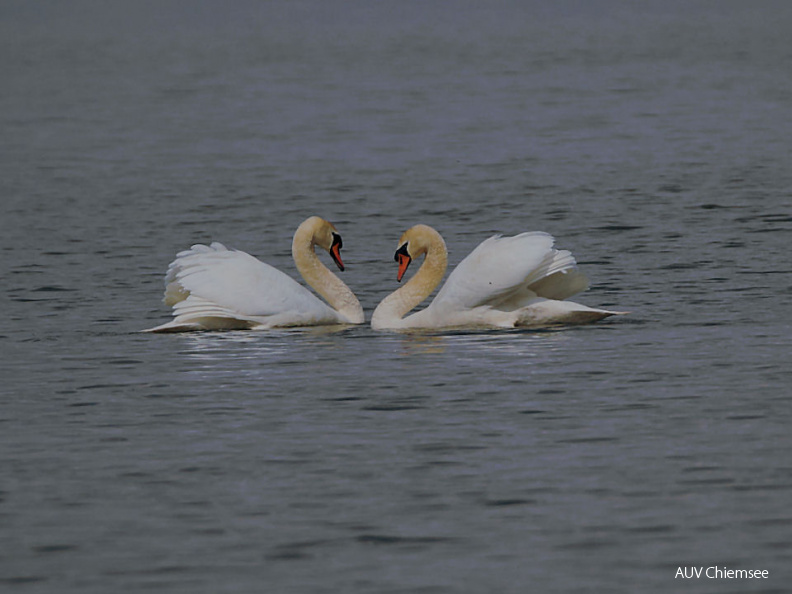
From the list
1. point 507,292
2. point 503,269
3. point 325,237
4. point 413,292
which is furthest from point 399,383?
point 325,237

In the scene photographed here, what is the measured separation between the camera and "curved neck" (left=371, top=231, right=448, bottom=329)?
15.7 metres

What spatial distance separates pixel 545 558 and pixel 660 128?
29192 mm

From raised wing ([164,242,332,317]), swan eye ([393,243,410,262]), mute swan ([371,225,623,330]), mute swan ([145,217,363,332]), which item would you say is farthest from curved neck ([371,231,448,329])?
raised wing ([164,242,332,317])

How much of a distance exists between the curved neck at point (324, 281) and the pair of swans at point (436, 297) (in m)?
0.31

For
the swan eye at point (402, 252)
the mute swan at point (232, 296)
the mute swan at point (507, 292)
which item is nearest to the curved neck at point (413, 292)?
the mute swan at point (507, 292)

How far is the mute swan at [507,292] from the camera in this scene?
14680mm

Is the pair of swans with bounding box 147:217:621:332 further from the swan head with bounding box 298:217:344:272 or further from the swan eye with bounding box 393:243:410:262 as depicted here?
the swan head with bounding box 298:217:344:272

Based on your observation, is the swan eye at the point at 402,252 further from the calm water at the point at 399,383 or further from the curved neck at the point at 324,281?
the calm water at the point at 399,383

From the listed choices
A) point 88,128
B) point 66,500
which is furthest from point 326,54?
point 66,500

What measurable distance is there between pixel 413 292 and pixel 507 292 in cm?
145

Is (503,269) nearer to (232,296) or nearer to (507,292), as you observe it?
(507,292)

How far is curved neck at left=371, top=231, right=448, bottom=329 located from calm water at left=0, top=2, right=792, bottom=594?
1.07 ft

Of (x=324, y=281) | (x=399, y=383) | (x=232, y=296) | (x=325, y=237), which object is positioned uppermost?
(x=325, y=237)

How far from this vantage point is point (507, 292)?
48.6ft
